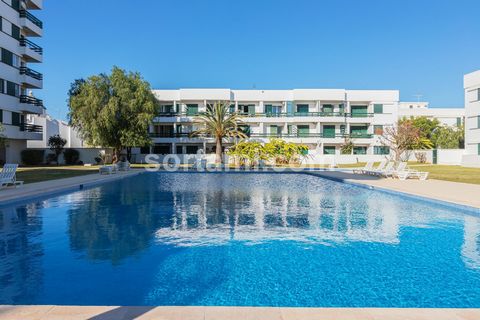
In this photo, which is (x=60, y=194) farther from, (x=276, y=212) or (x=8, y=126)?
(x=8, y=126)

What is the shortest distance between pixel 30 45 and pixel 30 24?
6.96 feet

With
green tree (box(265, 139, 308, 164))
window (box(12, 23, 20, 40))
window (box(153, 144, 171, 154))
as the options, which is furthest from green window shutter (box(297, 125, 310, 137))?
window (box(12, 23, 20, 40))

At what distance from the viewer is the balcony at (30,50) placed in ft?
122

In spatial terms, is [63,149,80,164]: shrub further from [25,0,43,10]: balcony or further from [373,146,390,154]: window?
[373,146,390,154]: window

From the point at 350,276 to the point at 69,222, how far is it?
7.13 m

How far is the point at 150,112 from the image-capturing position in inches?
1512

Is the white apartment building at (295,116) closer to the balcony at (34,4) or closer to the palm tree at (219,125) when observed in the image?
the palm tree at (219,125)

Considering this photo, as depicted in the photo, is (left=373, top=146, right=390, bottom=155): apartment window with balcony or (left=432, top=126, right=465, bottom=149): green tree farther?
(left=432, top=126, right=465, bottom=149): green tree

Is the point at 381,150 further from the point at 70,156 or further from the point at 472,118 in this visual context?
the point at 70,156

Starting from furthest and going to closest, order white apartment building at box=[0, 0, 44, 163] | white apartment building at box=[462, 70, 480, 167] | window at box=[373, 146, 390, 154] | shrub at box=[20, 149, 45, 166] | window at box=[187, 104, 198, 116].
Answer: window at box=[187, 104, 198, 116] < window at box=[373, 146, 390, 154] < shrub at box=[20, 149, 45, 166] < white apartment building at box=[462, 70, 480, 167] < white apartment building at box=[0, 0, 44, 163]

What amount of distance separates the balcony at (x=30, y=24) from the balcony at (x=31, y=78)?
13.9 ft

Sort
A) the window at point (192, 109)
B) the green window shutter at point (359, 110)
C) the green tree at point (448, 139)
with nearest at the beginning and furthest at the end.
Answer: the window at point (192, 109) < the green window shutter at point (359, 110) < the green tree at point (448, 139)

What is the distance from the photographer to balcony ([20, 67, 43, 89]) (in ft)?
123

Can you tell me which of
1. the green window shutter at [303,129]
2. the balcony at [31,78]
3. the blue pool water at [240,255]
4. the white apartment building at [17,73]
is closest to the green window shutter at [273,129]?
the green window shutter at [303,129]
